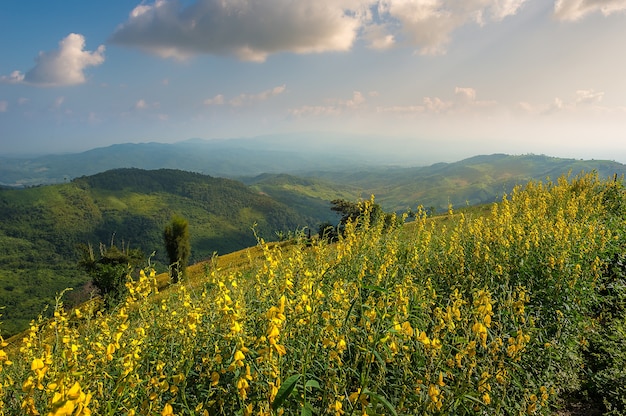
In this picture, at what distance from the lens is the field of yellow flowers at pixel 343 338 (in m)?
3.12

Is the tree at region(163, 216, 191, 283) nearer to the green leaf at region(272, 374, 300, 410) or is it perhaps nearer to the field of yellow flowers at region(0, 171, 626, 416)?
the field of yellow flowers at region(0, 171, 626, 416)

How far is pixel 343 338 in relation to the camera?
3.64 m

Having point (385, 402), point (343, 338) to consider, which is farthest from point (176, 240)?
point (385, 402)

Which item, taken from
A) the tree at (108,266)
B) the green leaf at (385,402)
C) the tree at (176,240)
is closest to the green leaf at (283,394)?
the green leaf at (385,402)

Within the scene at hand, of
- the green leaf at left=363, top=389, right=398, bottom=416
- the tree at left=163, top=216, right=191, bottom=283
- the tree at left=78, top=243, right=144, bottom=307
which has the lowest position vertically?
the tree at left=78, top=243, right=144, bottom=307

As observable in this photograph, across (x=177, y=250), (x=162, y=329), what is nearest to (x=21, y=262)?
(x=177, y=250)

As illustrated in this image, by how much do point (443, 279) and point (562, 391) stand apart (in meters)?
2.68

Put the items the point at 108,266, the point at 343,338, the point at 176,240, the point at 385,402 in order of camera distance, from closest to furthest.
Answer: the point at 385,402, the point at 343,338, the point at 108,266, the point at 176,240

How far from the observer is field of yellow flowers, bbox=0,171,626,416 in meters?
3.12

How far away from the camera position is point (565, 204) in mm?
13781

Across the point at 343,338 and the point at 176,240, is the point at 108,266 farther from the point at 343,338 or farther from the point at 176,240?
the point at 343,338

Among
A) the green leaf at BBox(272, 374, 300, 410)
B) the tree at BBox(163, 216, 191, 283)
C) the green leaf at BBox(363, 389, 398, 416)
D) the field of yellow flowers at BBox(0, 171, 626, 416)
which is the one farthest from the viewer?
the tree at BBox(163, 216, 191, 283)

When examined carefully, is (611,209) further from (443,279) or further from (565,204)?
(443,279)

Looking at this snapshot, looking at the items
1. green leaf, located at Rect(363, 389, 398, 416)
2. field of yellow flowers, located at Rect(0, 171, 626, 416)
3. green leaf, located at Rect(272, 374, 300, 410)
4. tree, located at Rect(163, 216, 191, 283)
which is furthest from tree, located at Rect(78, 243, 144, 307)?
green leaf, located at Rect(363, 389, 398, 416)
